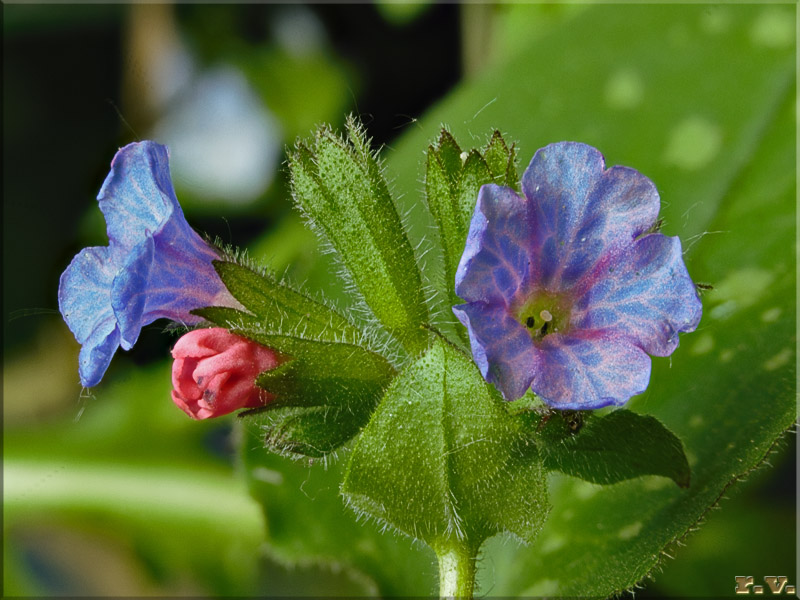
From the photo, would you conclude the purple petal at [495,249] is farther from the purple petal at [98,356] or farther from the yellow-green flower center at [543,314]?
the purple petal at [98,356]

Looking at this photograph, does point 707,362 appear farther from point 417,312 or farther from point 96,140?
point 96,140

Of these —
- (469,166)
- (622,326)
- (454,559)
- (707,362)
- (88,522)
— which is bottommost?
(88,522)

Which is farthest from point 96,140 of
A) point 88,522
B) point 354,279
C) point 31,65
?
point 354,279

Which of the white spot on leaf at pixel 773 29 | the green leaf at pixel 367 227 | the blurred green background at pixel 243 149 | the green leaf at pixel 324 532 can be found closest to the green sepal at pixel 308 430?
the green leaf at pixel 367 227

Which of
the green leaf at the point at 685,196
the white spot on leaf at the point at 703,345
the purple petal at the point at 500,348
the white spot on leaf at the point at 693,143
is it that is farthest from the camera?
the white spot on leaf at the point at 693,143

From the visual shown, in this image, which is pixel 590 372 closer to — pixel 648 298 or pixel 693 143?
pixel 648 298

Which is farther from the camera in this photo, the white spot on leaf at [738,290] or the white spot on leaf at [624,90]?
the white spot on leaf at [624,90]

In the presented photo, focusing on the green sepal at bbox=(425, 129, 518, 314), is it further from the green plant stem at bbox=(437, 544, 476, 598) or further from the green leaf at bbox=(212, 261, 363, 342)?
the green plant stem at bbox=(437, 544, 476, 598)

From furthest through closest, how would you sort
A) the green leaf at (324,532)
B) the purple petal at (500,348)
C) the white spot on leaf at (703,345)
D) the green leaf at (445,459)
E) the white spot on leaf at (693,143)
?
the white spot on leaf at (693,143) → the green leaf at (324,532) → the white spot on leaf at (703,345) → the green leaf at (445,459) → the purple petal at (500,348)
